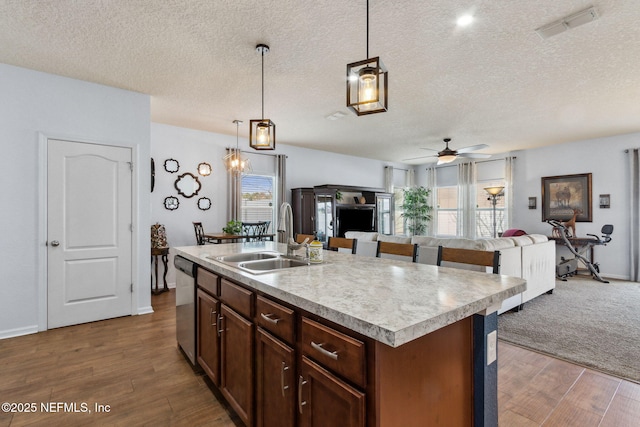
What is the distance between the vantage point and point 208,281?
A: 2164mm

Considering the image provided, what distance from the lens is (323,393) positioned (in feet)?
3.78

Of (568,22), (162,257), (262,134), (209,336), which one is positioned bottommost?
(209,336)

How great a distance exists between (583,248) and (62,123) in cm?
841

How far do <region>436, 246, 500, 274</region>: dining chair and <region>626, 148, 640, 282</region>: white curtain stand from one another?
6.04m

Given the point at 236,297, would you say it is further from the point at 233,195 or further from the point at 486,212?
the point at 486,212

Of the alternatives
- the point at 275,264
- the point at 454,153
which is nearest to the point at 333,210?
the point at 454,153

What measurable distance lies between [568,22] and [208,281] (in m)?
3.31

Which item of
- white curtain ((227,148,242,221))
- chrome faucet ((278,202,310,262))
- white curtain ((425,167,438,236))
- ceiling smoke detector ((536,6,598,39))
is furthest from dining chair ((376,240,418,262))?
white curtain ((425,167,438,236))

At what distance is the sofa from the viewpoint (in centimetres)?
339

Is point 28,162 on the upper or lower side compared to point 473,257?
upper

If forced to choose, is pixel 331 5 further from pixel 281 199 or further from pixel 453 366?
pixel 281 199

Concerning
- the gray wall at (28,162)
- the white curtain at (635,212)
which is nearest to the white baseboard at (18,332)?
the gray wall at (28,162)

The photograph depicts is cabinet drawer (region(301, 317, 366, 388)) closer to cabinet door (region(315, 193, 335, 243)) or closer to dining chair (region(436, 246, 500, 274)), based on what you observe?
dining chair (region(436, 246, 500, 274))

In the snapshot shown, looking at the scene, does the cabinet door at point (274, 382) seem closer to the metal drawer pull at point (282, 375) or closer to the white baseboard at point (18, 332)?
the metal drawer pull at point (282, 375)
